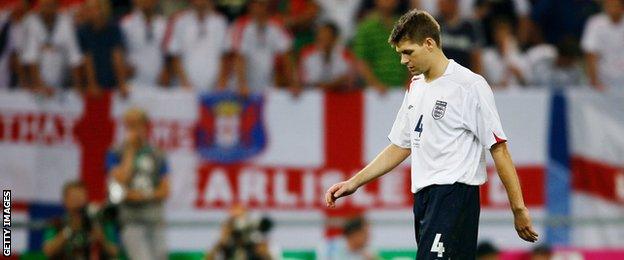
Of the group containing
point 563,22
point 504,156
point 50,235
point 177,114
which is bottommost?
point 504,156

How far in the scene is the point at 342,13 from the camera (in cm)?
1619

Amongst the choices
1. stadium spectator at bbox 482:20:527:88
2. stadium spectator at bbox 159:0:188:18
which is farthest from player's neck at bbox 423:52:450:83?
stadium spectator at bbox 159:0:188:18

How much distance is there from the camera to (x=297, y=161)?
47.4 ft

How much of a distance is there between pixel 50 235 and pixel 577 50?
6254 millimetres

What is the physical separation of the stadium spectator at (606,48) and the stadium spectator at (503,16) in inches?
30.9

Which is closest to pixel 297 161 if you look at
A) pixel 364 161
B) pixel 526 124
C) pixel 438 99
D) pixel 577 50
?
pixel 364 161

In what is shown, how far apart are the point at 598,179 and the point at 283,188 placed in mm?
3356

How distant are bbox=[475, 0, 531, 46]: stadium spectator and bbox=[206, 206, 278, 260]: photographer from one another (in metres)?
4.20

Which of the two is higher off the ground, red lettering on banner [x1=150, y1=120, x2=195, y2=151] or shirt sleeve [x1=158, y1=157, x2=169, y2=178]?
red lettering on banner [x1=150, y1=120, x2=195, y2=151]

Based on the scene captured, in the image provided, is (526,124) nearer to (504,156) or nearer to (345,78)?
(345,78)

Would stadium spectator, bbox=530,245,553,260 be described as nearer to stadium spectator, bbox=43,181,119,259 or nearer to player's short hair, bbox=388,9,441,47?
stadium spectator, bbox=43,181,119,259

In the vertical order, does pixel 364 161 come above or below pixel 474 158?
above

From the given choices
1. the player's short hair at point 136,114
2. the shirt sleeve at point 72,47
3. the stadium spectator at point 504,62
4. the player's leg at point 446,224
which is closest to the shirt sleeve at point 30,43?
the shirt sleeve at point 72,47

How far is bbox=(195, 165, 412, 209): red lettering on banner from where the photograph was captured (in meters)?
14.4
